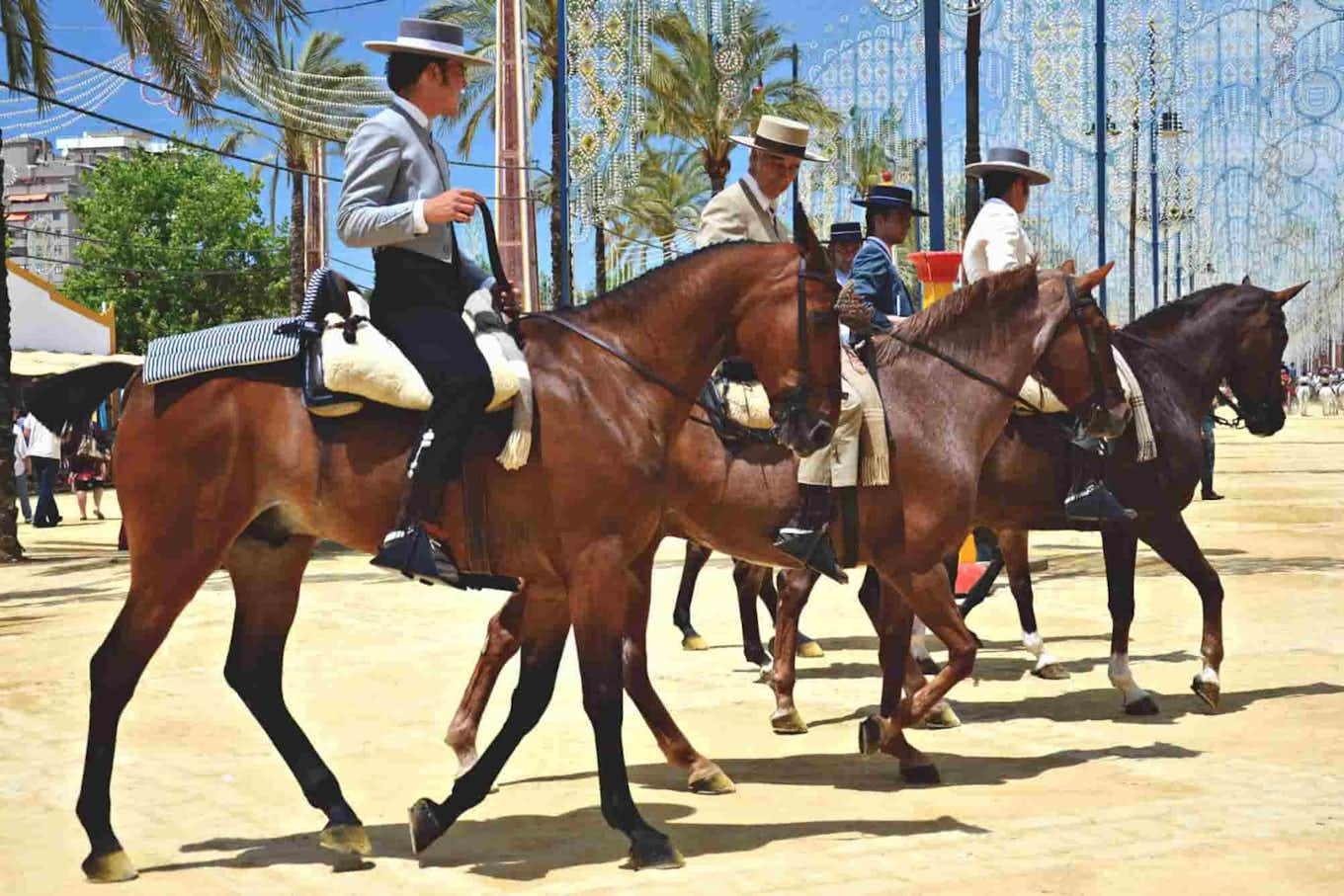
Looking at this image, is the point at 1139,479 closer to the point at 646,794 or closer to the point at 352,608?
the point at 646,794

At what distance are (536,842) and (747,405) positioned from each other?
2.50 m

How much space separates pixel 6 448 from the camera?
65.6 ft

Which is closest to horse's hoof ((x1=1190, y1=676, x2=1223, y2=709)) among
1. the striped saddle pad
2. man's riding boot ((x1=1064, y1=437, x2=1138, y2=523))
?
man's riding boot ((x1=1064, y1=437, x2=1138, y2=523))

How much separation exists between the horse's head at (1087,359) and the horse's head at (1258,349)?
2.21 m

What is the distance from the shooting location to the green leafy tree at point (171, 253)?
203 feet

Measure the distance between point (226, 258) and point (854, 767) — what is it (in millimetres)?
59054

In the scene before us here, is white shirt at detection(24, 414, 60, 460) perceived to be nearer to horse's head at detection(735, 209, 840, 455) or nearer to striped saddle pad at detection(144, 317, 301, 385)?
striped saddle pad at detection(144, 317, 301, 385)

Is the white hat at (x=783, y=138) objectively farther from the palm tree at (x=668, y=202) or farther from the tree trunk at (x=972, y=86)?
the palm tree at (x=668, y=202)

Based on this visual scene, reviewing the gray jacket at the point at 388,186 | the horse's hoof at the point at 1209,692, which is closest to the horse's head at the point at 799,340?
the gray jacket at the point at 388,186

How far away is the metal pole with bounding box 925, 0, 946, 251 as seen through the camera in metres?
15.5

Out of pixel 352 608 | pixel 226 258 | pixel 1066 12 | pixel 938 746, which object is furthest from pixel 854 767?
pixel 226 258

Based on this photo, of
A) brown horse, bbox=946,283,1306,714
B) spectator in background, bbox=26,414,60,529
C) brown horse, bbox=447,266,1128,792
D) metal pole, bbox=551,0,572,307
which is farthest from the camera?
spectator in background, bbox=26,414,60,529

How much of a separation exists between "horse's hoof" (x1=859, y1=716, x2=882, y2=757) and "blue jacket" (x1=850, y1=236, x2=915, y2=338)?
2378mm

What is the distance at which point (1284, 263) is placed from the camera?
4512 cm
